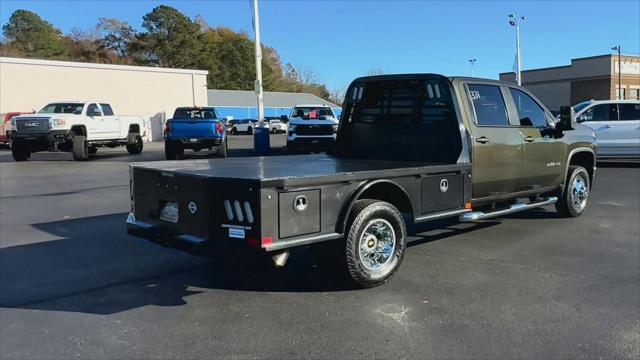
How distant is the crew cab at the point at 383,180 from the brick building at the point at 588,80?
57.8 meters

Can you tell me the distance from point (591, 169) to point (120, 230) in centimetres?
722

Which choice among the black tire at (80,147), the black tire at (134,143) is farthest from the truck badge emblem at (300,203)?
the black tire at (134,143)

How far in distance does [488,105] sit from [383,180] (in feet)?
8.16

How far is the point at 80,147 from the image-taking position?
64.1 ft

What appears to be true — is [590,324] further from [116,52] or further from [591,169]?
[116,52]

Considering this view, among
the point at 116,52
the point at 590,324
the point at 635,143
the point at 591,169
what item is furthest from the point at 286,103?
the point at 590,324

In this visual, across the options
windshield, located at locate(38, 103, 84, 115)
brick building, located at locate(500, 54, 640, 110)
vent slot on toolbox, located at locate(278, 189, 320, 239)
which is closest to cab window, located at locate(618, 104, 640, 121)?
vent slot on toolbox, located at locate(278, 189, 320, 239)

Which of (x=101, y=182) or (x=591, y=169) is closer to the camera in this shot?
(x=591, y=169)

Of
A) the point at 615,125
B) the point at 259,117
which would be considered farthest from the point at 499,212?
the point at 259,117

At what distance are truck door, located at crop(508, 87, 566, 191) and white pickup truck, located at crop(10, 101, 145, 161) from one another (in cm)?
1644

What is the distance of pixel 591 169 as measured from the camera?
28.9 ft

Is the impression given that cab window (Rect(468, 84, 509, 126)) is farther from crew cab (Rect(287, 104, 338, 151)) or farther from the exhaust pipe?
crew cab (Rect(287, 104, 338, 151))

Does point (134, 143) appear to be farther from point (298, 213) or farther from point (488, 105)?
point (298, 213)

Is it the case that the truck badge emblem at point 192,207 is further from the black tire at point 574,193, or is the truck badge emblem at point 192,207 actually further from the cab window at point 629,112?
the cab window at point 629,112
